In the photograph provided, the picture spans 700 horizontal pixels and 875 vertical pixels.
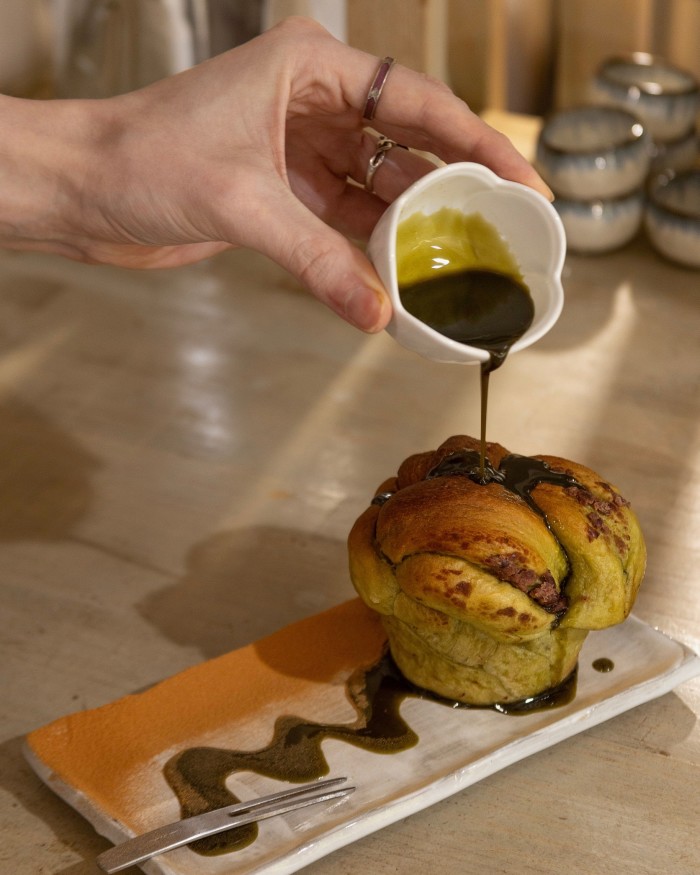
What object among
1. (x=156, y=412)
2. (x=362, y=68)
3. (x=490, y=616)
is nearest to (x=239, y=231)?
(x=362, y=68)

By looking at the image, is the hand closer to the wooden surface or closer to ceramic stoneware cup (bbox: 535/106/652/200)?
the wooden surface

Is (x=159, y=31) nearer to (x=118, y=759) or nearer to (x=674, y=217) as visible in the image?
(x=674, y=217)

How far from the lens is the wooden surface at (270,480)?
3.49 feet

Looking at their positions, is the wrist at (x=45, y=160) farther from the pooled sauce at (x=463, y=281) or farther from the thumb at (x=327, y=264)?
the pooled sauce at (x=463, y=281)

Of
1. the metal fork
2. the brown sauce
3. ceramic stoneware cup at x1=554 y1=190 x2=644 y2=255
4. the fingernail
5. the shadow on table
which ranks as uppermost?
the fingernail

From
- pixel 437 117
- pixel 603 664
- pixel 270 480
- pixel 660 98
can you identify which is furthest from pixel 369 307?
pixel 660 98

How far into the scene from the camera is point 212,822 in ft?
3.23

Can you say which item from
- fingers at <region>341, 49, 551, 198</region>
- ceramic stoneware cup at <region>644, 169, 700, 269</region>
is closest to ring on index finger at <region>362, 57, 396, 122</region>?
fingers at <region>341, 49, 551, 198</region>

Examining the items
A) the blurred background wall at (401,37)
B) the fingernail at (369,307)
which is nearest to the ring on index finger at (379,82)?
the fingernail at (369,307)

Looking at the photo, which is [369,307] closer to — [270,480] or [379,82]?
[379,82]

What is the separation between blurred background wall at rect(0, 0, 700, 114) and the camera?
2039 millimetres

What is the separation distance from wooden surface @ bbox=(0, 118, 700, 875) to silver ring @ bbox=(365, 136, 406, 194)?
404 millimetres

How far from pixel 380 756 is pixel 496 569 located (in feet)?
0.71

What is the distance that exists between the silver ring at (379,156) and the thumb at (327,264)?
307 millimetres
